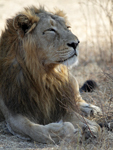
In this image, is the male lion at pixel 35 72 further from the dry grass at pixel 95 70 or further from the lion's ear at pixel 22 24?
the dry grass at pixel 95 70

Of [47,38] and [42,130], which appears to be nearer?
[42,130]

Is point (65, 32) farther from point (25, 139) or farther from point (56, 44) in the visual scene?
point (25, 139)

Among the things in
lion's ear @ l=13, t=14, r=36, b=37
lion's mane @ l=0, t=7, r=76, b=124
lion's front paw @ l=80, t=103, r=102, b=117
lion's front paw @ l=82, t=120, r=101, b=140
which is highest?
lion's ear @ l=13, t=14, r=36, b=37

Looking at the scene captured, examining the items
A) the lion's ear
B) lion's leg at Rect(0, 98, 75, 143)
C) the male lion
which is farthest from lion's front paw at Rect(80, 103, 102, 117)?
the lion's ear

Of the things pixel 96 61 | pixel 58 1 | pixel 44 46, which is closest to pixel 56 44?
pixel 44 46

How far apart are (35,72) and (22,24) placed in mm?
593

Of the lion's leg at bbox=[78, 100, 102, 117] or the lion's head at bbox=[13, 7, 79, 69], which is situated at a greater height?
the lion's head at bbox=[13, 7, 79, 69]

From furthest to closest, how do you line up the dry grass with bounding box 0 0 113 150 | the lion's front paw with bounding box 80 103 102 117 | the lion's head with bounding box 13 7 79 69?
1. the lion's front paw with bounding box 80 103 102 117
2. the lion's head with bounding box 13 7 79 69
3. the dry grass with bounding box 0 0 113 150

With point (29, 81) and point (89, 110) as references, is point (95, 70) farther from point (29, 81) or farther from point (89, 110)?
point (29, 81)

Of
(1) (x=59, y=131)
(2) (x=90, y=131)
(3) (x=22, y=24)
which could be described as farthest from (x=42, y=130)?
(3) (x=22, y=24)

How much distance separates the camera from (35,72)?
3631 millimetres

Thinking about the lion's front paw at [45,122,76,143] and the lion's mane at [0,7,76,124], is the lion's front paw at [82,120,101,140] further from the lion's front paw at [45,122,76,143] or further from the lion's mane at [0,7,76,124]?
the lion's mane at [0,7,76,124]

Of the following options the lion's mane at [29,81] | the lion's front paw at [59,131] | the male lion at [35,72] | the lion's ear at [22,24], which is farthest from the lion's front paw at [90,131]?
the lion's ear at [22,24]

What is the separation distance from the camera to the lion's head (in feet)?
11.6
